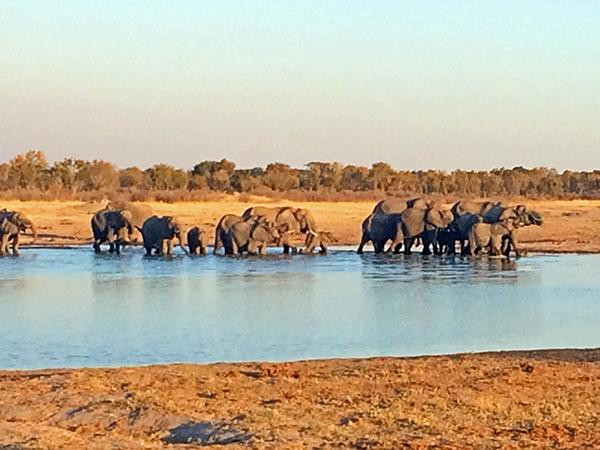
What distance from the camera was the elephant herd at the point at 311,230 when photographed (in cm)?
3756

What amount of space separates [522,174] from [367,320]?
86.4 metres

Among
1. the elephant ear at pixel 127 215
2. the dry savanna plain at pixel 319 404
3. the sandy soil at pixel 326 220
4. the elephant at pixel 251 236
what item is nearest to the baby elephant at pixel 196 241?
the elephant at pixel 251 236

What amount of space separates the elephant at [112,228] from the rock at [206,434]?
29928 millimetres

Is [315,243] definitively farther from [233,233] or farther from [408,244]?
[408,244]

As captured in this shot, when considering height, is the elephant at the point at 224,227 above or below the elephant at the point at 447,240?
above

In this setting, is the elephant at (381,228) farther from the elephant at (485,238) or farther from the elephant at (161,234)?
the elephant at (161,234)

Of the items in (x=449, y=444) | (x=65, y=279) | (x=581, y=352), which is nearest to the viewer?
(x=449, y=444)

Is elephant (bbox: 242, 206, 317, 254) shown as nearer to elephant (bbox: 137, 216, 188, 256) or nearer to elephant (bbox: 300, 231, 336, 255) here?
elephant (bbox: 300, 231, 336, 255)

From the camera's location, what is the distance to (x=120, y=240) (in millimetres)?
41000

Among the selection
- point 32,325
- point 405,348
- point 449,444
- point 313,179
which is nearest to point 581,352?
point 405,348

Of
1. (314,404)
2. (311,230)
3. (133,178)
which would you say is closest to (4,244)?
(311,230)

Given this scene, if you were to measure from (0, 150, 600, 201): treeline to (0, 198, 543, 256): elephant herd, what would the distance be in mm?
33608

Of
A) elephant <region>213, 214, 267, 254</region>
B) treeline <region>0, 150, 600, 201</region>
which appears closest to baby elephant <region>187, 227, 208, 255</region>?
elephant <region>213, 214, 267, 254</region>

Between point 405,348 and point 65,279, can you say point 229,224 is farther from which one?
point 405,348
